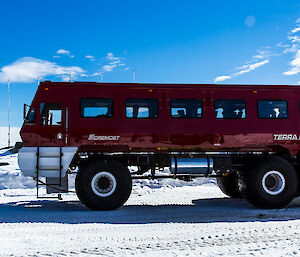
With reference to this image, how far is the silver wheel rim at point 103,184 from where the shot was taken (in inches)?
323

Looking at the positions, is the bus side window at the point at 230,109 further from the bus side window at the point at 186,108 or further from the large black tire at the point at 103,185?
the large black tire at the point at 103,185

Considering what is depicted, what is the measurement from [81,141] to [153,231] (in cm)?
342

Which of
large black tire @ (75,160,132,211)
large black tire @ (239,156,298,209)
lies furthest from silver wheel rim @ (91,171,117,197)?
large black tire @ (239,156,298,209)

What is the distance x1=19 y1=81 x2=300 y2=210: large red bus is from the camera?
8.27 metres

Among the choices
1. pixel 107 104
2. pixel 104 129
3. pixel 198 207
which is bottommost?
pixel 198 207

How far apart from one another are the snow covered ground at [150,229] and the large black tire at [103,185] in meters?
0.30

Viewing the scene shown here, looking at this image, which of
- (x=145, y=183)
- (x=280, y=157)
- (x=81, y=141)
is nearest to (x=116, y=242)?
(x=81, y=141)

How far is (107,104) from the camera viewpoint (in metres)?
8.54

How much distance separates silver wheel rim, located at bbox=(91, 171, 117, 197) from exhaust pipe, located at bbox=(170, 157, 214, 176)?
5.24ft

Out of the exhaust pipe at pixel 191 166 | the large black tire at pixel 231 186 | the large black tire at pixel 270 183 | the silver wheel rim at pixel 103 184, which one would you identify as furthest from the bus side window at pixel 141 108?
the large black tire at pixel 231 186

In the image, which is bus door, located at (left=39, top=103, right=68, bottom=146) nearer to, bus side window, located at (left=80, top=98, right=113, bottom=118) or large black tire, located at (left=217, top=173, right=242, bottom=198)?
bus side window, located at (left=80, top=98, right=113, bottom=118)

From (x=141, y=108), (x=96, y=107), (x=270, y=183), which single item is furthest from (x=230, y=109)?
(x=96, y=107)

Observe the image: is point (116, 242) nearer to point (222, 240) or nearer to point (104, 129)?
point (222, 240)

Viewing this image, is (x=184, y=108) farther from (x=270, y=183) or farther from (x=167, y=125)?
(x=270, y=183)
